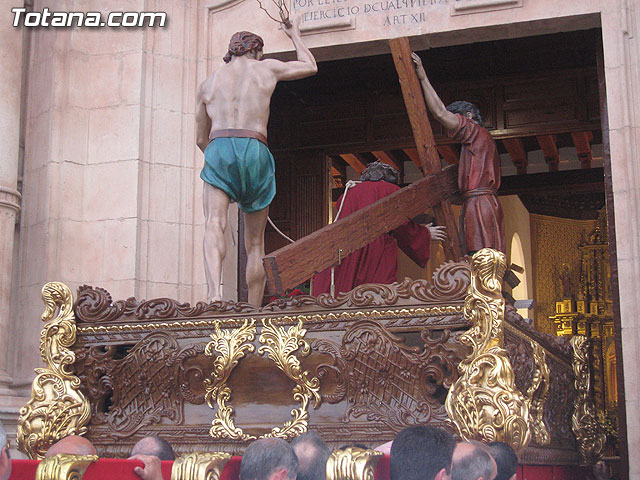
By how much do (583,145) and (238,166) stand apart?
740 centimetres

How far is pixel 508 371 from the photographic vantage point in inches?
212

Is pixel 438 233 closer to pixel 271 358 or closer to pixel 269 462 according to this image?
pixel 271 358

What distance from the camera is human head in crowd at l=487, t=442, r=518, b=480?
15.3ft

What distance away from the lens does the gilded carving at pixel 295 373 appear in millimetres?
6055

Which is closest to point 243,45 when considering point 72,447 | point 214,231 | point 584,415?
point 214,231

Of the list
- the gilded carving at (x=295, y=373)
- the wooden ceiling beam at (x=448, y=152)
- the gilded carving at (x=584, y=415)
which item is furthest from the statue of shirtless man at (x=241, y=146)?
the wooden ceiling beam at (x=448, y=152)

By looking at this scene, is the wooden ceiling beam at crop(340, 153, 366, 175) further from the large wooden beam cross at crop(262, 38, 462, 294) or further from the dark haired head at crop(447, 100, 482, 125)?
the large wooden beam cross at crop(262, 38, 462, 294)

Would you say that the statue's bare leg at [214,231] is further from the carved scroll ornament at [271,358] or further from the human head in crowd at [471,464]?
the human head in crowd at [471,464]

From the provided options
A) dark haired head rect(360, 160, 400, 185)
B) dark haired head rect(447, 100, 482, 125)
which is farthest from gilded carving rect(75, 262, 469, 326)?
Result: dark haired head rect(447, 100, 482, 125)

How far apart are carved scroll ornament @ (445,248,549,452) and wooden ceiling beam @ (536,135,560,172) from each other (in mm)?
8203

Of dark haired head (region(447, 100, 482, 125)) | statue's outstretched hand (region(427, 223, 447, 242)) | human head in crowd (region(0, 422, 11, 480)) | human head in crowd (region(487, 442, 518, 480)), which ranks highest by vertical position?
dark haired head (region(447, 100, 482, 125))

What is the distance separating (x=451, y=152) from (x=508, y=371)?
8960 millimetres

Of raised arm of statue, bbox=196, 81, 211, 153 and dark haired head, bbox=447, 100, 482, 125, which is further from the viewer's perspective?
dark haired head, bbox=447, 100, 482, 125

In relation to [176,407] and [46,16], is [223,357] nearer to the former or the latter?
[176,407]
